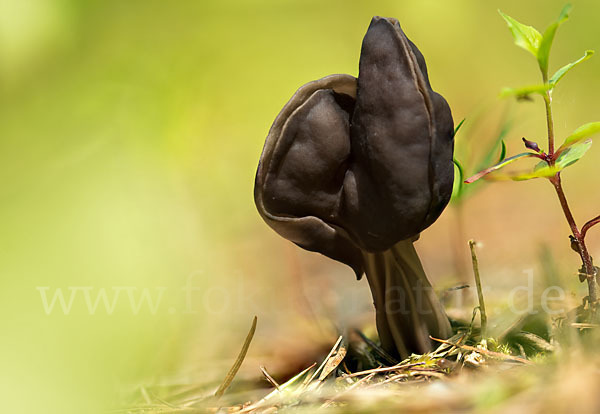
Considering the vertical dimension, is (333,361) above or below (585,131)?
below

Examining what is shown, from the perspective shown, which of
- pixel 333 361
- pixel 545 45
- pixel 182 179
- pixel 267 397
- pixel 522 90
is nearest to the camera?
pixel 522 90

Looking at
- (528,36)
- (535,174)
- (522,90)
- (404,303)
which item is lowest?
(404,303)

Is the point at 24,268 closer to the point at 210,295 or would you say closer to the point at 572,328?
the point at 572,328

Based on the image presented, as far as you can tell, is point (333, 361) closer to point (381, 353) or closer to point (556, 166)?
point (381, 353)

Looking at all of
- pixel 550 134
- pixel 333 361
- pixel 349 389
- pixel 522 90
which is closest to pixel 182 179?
pixel 333 361

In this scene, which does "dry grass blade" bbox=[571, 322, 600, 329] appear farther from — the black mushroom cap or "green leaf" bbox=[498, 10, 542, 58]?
"green leaf" bbox=[498, 10, 542, 58]

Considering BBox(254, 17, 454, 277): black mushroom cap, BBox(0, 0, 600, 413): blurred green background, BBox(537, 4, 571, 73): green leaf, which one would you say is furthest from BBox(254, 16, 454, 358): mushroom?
BBox(0, 0, 600, 413): blurred green background
